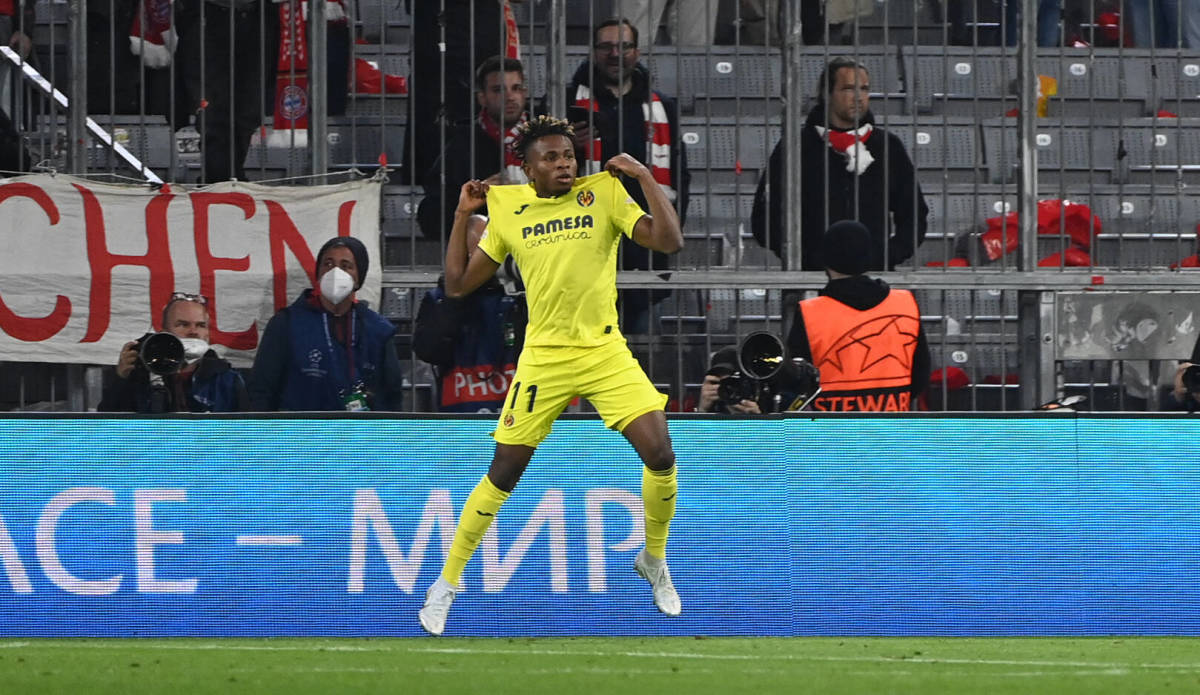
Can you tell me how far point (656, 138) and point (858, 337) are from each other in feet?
5.45

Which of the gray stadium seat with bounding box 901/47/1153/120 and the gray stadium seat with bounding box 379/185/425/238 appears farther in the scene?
the gray stadium seat with bounding box 901/47/1153/120

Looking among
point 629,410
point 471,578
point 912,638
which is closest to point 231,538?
point 471,578

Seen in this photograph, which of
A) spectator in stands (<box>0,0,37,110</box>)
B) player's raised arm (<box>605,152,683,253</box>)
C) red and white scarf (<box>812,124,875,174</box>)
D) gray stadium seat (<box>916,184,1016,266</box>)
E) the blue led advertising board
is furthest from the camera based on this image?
gray stadium seat (<box>916,184,1016,266</box>)

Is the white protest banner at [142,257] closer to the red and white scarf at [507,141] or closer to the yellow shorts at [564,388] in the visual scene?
the red and white scarf at [507,141]

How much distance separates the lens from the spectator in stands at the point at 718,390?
861 cm

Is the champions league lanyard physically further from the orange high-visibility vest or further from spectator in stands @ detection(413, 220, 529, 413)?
the orange high-visibility vest

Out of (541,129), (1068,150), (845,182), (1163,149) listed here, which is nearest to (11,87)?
(541,129)

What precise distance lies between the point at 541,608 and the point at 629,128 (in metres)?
2.86

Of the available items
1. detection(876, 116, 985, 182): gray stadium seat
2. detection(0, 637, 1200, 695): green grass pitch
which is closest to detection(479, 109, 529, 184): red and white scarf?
detection(0, 637, 1200, 695): green grass pitch

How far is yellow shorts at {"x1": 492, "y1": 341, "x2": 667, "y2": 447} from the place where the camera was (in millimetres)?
7734

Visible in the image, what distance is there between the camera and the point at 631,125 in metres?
10.0

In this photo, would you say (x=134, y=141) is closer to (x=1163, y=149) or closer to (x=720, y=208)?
(x=720, y=208)

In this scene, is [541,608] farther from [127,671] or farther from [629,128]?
[629,128]

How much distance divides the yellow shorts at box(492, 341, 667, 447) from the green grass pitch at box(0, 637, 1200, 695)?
932 millimetres
